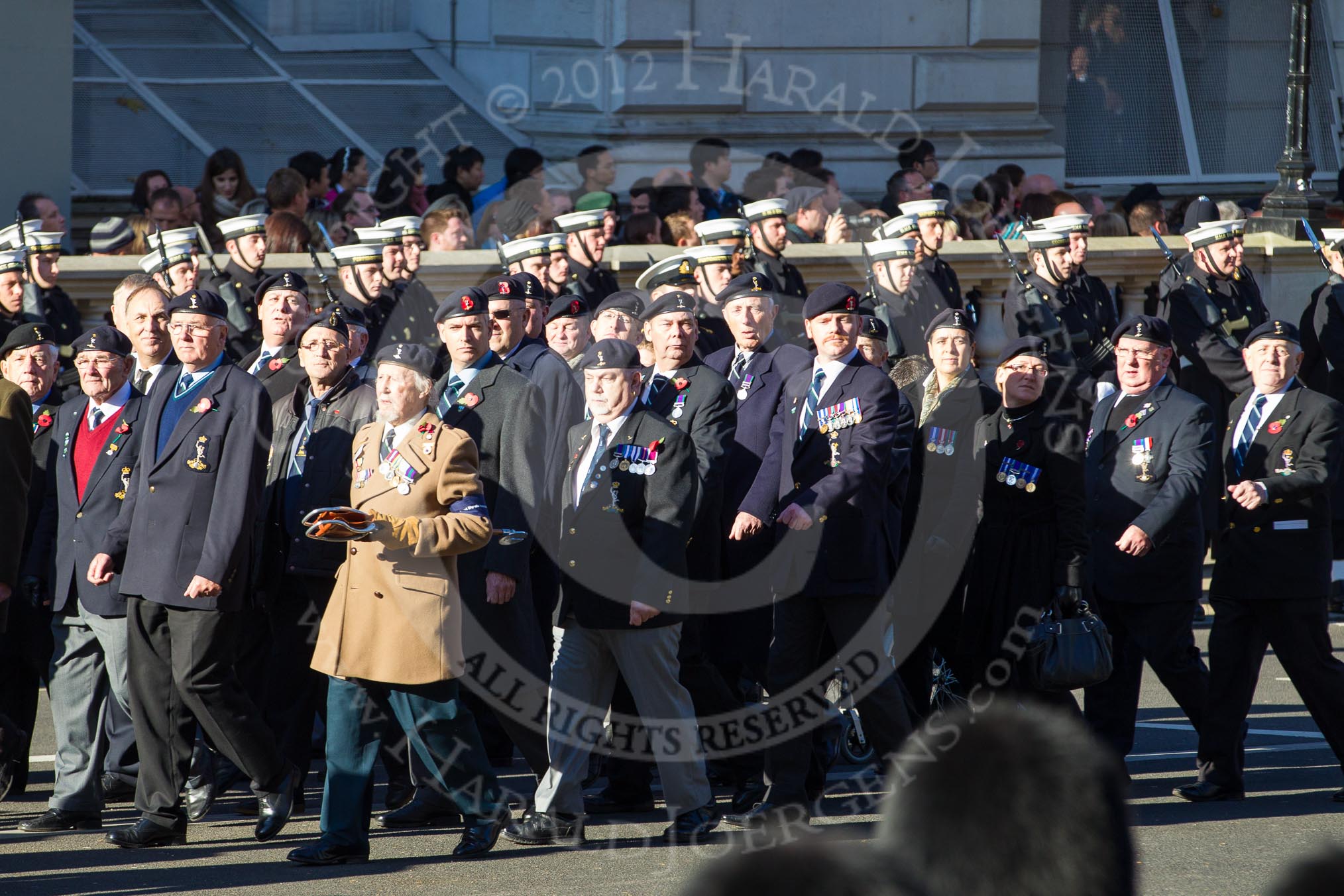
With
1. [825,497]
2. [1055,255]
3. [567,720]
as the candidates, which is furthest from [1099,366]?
[567,720]

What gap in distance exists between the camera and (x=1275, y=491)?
7.35m

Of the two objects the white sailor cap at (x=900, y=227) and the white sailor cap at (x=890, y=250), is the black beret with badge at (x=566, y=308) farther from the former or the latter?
the white sailor cap at (x=900, y=227)

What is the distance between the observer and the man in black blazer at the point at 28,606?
7461 mm

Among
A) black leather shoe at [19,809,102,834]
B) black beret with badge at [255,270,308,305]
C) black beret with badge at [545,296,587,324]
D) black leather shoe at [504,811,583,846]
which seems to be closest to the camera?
black leather shoe at [504,811,583,846]

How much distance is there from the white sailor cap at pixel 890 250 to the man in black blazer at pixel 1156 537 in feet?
10.7

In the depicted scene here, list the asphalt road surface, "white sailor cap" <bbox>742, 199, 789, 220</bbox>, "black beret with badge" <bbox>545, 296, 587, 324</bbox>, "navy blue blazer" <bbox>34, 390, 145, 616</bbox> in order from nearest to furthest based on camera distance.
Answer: the asphalt road surface → "navy blue blazer" <bbox>34, 390, 145, 616</bbox> → "black beret with badge" <bbox>545, 296, 587, 324</bbox> → "white sailor cap" <bbox>742, 199, 789, 220</bbox>

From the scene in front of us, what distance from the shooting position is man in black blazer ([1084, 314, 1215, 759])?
747cm

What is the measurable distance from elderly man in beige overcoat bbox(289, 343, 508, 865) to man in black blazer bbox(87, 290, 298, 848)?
43 cm

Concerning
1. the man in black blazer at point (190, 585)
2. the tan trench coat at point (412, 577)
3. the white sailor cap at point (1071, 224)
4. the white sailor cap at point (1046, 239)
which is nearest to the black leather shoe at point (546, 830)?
the tan trench coat at point (412, 577)

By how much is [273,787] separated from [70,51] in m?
7.53

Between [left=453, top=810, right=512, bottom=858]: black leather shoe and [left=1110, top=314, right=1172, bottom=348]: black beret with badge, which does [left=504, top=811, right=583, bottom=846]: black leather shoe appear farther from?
[left=1110, top=314, right=1172, bottom=348]: black beret with badge

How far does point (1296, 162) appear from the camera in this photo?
13.2 m

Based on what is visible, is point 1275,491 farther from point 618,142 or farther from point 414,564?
point 618,142

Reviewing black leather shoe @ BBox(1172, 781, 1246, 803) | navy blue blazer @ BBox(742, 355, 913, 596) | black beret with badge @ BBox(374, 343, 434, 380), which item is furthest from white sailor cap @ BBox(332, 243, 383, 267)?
black leather shoe @ BBox(1172, 781, 1246, 803)
